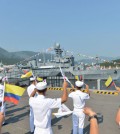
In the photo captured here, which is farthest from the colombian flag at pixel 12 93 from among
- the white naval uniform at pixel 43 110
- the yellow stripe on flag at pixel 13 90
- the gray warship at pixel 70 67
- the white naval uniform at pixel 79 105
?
the gray warship at pixel 70 67

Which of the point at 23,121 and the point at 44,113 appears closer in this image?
the point at 44,113

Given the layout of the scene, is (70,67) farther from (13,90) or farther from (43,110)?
(43,110)

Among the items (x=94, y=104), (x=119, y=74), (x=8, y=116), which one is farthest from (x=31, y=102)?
(x=119, y=74)

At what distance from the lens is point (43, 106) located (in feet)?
15.3

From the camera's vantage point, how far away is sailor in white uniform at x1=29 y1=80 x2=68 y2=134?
455 cm

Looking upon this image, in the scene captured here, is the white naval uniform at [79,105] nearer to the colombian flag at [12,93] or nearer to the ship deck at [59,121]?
the colombian flag at [12,93]

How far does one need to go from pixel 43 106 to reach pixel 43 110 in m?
0.09

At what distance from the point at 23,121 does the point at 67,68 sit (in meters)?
41.6

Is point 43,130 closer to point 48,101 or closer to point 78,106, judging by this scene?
point 48,101

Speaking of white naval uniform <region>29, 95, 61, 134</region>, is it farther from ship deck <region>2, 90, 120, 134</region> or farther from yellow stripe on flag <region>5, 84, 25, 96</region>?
ship deck <region>2, 90, 120, 134</region>

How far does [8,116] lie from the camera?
11836mm

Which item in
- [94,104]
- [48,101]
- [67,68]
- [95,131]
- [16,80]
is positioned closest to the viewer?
[95,131]

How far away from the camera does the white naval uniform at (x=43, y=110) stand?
4.62 meters

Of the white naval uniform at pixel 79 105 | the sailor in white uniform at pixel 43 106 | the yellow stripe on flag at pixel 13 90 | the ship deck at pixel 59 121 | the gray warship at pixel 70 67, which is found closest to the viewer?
the sailor in white uniform at pixel 43 106
